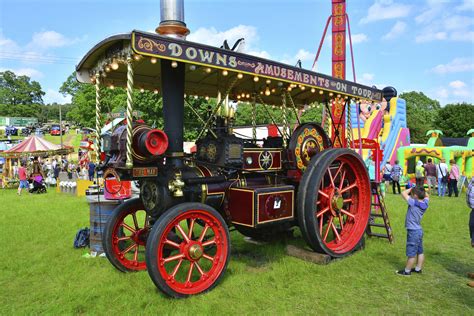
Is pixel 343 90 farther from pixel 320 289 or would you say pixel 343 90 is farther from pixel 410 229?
pixel 320 289

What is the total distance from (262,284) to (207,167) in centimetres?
143

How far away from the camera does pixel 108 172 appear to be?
12.2 ft

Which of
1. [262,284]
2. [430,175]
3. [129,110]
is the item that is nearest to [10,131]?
[430,175]

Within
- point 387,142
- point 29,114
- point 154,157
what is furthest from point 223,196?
point 29,114

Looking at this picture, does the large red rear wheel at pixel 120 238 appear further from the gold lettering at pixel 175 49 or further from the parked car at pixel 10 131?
the parked car at pixel 10 131

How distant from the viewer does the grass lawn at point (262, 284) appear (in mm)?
3375

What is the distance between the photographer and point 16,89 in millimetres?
66500

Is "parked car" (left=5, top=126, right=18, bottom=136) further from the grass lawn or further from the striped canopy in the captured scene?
the grass lawn

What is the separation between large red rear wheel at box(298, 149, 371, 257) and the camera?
14.4 ft

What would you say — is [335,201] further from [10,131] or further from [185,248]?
[10,131]

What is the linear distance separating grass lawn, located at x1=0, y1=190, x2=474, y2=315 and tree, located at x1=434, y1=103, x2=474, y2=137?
38522 millimetres

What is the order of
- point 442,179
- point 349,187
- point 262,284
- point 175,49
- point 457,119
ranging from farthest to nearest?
point 457,119 → point 442,179 → point 349,187 → point 262,284 → point 175,49

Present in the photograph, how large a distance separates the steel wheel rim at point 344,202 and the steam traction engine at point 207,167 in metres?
0.01

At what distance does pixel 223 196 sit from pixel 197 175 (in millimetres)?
406
